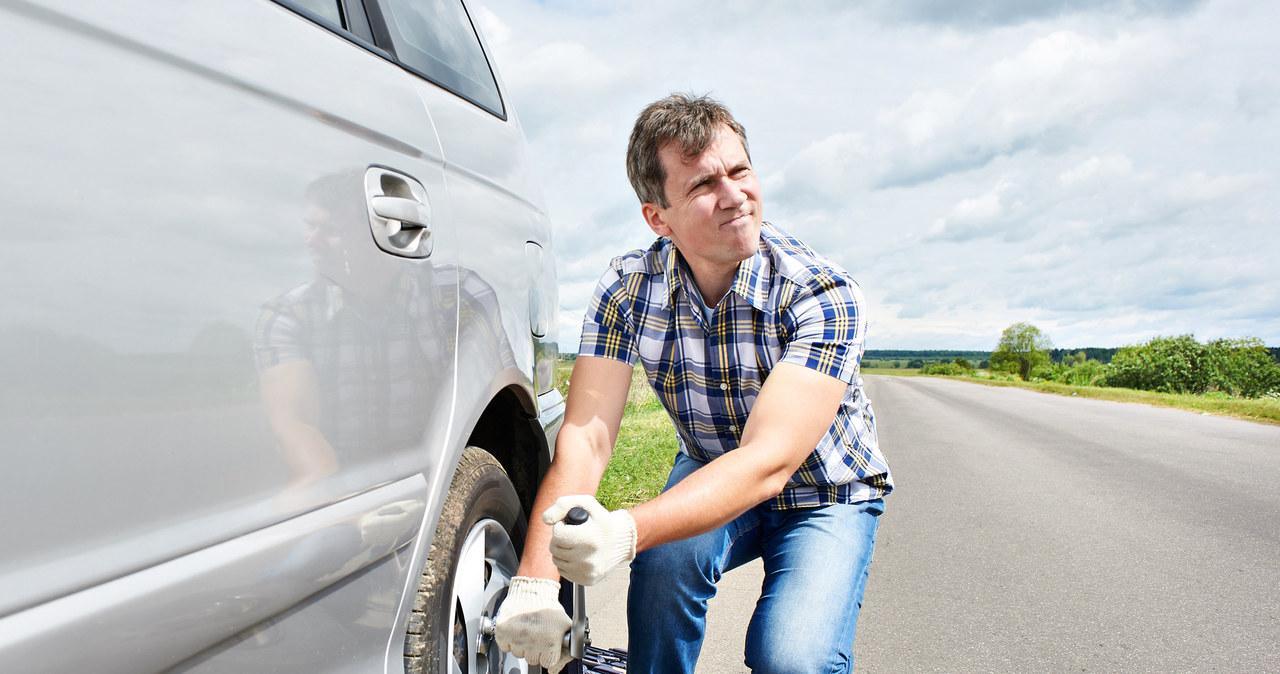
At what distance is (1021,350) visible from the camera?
102438 mm

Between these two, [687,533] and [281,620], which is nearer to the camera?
[281,620]

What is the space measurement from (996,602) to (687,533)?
7.87 ft

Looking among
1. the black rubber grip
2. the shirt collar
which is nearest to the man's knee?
the black rubber grip

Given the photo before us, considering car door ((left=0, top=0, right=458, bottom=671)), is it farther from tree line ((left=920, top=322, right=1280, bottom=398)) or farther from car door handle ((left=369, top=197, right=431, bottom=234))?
tree line ((left=920, top=322, right=1280, bottom=398))

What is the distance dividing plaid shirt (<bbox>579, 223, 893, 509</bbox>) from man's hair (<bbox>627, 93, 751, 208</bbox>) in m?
0.21

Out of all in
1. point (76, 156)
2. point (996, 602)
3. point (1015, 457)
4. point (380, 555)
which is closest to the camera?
point (76, 156)

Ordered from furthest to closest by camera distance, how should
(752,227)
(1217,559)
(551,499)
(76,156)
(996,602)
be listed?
(1217,559)
(996,602)
(752,227)
(551,499)
(76,156)

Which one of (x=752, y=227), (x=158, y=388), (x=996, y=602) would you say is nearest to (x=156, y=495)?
(x=158, y=388)

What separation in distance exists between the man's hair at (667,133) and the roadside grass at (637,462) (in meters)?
0.67

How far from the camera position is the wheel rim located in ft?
4.99

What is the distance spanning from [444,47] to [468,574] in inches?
51.4

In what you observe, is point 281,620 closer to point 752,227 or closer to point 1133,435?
point 752,227

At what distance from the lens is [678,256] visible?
2283 mm

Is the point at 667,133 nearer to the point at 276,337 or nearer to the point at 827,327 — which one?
the point at 827,327
